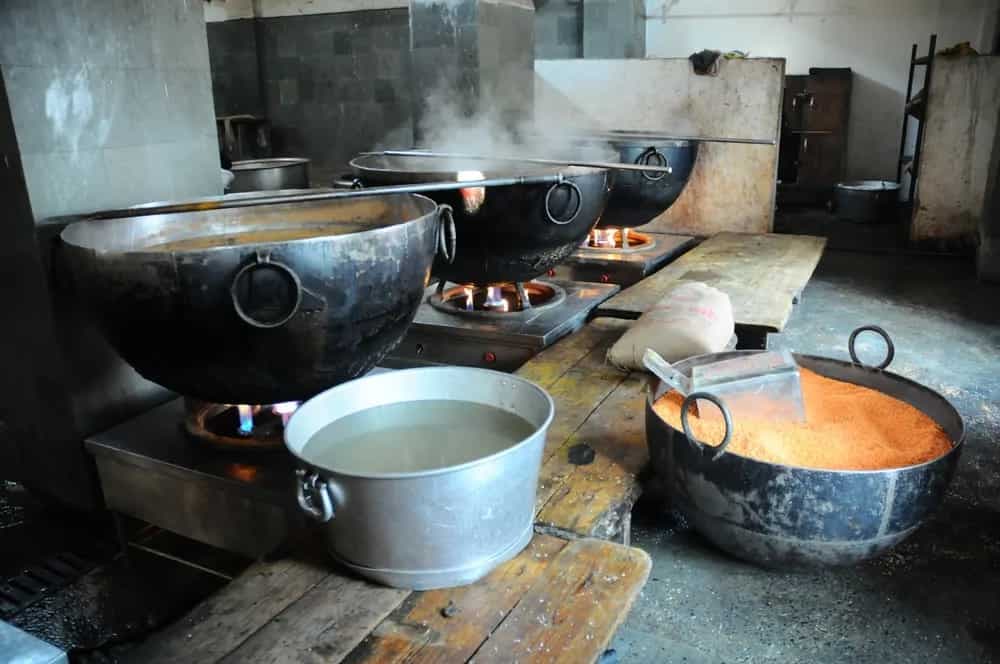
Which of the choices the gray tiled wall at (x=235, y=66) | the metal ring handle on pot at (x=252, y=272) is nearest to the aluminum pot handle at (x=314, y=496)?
the metal ring handle on pot at (x=252, y=272)

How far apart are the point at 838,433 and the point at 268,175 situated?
3557mm

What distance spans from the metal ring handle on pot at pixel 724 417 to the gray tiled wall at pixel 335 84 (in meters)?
6.83

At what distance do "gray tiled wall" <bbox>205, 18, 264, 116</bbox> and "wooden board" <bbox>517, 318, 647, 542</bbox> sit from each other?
24.1ft

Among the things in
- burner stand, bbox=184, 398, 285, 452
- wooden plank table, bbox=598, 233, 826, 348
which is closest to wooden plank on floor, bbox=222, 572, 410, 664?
burner stand, bbox=184, 398, 285, 452

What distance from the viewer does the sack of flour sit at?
2.64 meters

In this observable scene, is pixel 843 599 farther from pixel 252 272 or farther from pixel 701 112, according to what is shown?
pixel 701 112

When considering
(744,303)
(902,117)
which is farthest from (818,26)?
(744,303)

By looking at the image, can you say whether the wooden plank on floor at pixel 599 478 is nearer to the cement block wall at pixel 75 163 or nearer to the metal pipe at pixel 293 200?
the metal pipe at pixel 293 200

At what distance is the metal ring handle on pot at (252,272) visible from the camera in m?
1.56

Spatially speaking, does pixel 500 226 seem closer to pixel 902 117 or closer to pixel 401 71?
pixel 401 71

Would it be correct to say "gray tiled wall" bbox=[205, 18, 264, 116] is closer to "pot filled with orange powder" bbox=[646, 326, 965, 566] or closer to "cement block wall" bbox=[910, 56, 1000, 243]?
"cement block wall" bbox=[910, 56, 1000, 243]

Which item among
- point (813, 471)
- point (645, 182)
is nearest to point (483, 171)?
point (645, 182)

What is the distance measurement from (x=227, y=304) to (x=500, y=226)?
139cm

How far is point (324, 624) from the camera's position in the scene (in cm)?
144
